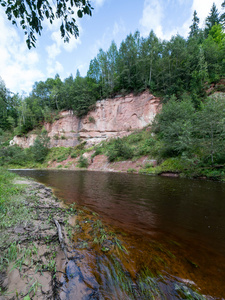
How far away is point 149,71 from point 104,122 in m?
16.4

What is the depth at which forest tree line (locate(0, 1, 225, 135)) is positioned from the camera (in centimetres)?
2572

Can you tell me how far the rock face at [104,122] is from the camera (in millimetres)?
30734

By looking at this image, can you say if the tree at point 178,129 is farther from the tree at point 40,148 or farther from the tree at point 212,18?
the tree at point 212,18

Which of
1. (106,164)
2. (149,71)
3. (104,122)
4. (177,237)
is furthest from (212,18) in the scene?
(177,237)

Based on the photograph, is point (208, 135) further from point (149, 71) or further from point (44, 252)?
point (149, 71)

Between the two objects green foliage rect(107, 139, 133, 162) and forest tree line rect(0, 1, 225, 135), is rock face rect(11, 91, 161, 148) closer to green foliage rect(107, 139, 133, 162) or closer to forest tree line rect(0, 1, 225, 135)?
forest tree line rect(0, 1, 225, 135)

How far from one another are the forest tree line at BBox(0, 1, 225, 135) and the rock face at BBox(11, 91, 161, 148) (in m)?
2.20

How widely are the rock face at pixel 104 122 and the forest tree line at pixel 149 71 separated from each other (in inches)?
86.5

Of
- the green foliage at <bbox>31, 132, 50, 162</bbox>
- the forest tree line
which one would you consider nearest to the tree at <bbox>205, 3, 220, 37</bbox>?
the forest tree line

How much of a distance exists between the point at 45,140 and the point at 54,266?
40.5 meters

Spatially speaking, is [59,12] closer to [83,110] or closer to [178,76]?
[178,76]

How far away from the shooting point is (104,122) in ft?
117

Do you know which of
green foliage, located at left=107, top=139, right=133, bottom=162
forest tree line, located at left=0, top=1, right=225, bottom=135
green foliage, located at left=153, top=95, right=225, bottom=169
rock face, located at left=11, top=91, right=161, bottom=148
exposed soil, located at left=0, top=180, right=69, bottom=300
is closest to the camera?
exposed soil, located at left=0, top=180, right=69, bottom=300

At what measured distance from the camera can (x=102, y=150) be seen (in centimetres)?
2947
